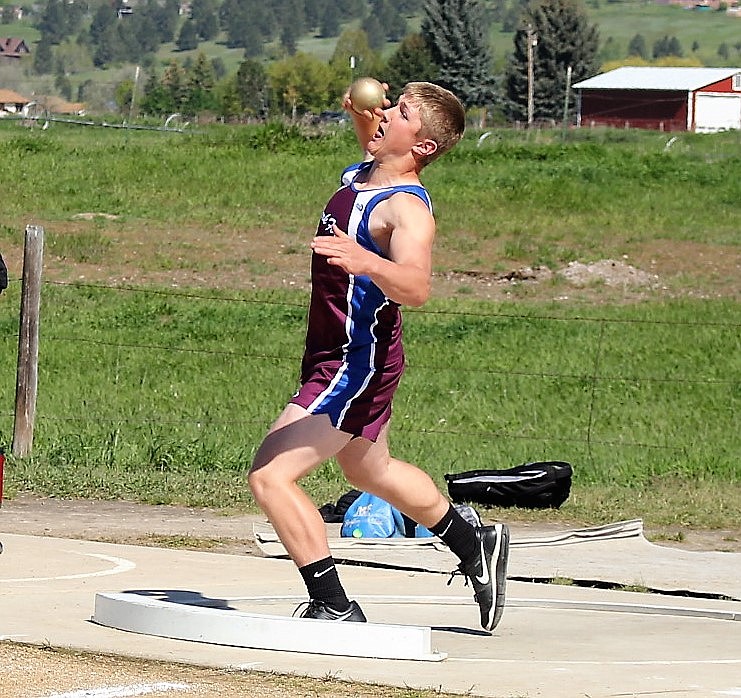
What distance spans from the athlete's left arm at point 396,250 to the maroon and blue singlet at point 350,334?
6 centimetres

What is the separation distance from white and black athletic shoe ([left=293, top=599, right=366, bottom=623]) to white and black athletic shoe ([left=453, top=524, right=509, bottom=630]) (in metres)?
0.51

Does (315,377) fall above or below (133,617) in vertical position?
above

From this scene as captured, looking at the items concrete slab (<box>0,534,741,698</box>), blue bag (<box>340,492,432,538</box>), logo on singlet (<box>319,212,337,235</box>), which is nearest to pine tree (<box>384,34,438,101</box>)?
blue bag (<box>340,492,432,538</box>)

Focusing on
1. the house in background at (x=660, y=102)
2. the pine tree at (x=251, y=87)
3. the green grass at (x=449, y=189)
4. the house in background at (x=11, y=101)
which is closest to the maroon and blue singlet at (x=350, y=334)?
the green grass at (x=449, y=189)

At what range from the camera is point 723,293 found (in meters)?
26.5

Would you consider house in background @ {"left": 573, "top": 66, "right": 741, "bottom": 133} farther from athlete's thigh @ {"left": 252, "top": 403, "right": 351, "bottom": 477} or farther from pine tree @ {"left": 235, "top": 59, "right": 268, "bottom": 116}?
athlete's thigh @ {"left": 252, "top": 403, "right": 351, "bottom": 477}

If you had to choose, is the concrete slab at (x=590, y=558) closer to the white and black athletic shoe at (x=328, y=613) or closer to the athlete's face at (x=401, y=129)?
the white and black athletic shoe at (x=328, y=613)

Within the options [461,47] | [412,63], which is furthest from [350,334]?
[412,63]

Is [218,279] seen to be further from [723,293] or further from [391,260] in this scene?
[391,260]

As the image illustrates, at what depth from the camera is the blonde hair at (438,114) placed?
5.63 metres

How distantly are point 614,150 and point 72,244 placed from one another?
Result: 17.7 metres

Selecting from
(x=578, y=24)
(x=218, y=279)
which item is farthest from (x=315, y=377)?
(x=578, y=24)

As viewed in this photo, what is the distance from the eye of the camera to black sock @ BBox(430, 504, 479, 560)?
19.7 feet

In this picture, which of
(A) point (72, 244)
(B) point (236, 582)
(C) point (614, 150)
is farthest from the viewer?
(C) point (614, 150)
